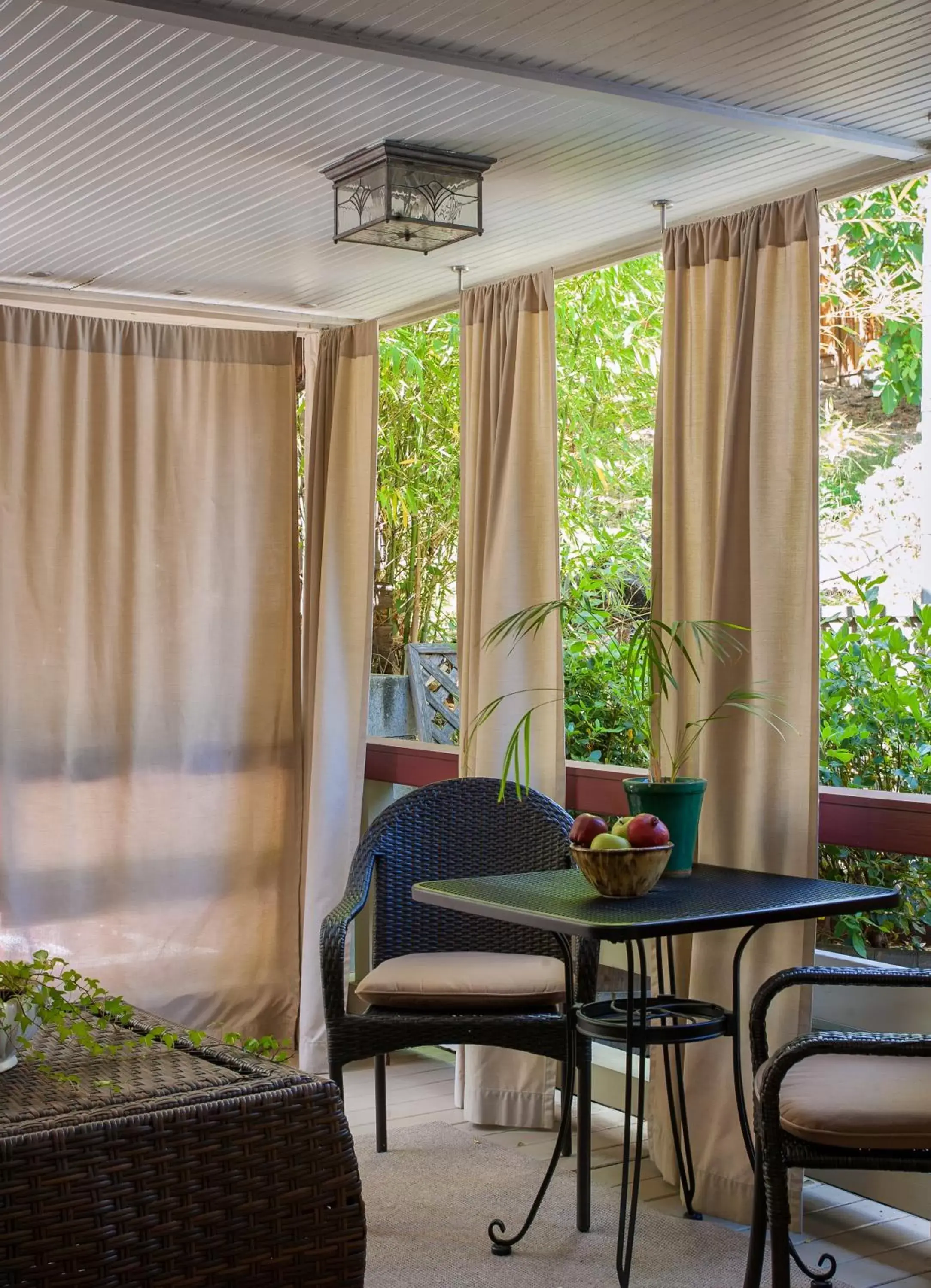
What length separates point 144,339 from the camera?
4.57 metres

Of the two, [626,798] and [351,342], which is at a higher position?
[351,342]

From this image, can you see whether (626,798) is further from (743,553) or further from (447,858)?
(743,553)

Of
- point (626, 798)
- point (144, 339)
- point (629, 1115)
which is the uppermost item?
point (144, 339)

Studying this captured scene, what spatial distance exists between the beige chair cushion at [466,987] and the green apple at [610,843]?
0.61 meters

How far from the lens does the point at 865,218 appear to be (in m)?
5.72

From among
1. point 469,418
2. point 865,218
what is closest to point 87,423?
point 469,418

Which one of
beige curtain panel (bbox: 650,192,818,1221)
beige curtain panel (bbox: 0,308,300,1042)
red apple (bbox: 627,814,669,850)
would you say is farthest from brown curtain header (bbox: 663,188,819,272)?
beige curtain panel (bbox: 0,308,300,1042)

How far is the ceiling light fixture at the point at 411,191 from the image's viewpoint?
307 cm

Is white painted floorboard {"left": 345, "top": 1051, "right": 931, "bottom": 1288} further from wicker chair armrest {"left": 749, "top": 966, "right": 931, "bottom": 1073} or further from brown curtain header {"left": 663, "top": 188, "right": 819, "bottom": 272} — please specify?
brown curtain header {"left": 663, "top": 188, "right": 819, "bottom": 272}

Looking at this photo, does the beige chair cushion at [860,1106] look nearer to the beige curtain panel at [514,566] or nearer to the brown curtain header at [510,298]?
the beige curtain panel at [514,566]

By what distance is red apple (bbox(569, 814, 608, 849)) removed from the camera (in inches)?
114

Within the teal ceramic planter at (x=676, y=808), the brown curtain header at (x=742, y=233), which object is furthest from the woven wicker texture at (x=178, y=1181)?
the brown curtain header at (x=742, y=233)

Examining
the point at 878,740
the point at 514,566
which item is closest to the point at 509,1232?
the point at 878,740

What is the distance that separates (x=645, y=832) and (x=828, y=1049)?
637mm
